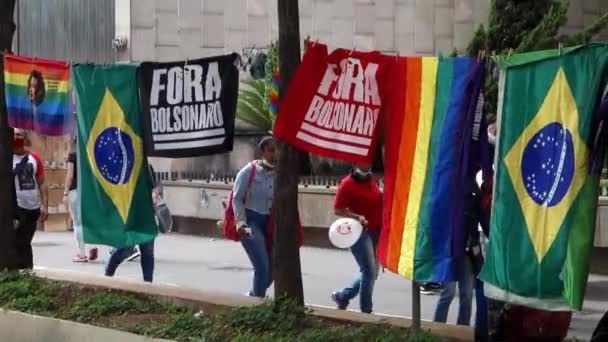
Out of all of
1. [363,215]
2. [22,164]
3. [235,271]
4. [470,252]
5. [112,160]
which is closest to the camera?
[470,252]

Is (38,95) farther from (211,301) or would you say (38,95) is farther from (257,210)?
(211,301)

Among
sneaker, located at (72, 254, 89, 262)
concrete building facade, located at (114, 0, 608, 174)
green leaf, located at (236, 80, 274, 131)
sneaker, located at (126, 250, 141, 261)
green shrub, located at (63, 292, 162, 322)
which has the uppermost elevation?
concrete building facade, located at (114, 0, 608, 174)

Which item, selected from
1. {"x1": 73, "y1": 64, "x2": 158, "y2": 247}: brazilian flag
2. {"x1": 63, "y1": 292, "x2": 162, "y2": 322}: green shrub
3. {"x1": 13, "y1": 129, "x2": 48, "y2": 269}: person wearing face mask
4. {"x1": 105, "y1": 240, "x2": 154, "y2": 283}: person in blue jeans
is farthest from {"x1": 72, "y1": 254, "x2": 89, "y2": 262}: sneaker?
{"x1": 63, "y1": 292, "x2": 162, "y2": 322}: green shrub

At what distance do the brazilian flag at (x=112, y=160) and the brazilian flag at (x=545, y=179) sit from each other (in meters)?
3.80

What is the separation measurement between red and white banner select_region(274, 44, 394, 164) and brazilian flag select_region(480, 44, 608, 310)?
38.3 inches

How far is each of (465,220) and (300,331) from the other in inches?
56.2

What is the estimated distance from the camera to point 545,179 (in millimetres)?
6387

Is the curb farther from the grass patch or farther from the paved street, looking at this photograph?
the paved street

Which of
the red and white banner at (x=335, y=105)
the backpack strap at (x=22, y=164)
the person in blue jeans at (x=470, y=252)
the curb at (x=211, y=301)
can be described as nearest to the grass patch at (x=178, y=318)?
the curb at (x=211, y=301)

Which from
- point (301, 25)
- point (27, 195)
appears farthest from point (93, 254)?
point (301, 25)

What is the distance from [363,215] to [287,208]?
2334 mm

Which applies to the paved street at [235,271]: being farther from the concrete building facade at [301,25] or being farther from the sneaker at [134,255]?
the concrete building facade at [301,25]

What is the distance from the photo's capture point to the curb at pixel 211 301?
7.75 metres

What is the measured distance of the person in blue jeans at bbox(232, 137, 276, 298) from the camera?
10.0 metres
